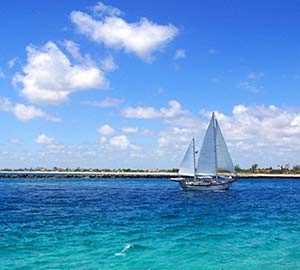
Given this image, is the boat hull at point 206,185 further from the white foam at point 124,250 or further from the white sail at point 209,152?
the white foam at point 124,250

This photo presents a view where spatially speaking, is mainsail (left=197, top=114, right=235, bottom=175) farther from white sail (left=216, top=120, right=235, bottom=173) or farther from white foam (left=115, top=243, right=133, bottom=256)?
white foam (left=115, top=243, right=133, bottom=256)

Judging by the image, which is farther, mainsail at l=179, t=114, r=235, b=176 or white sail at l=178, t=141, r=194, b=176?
white sail at l=178, t=141, r=194, b=176

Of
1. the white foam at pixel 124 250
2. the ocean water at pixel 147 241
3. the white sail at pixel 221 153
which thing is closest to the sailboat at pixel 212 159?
the white sail at pixel 221 153

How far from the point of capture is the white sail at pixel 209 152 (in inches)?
3484

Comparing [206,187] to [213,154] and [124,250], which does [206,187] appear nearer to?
[213,154]

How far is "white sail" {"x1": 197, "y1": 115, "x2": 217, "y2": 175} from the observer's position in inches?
3484

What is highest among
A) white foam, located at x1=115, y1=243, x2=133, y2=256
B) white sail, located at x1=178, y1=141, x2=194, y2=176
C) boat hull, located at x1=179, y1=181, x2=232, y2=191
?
white sail, located at x1=178, y1=141, x2=194, y2=176

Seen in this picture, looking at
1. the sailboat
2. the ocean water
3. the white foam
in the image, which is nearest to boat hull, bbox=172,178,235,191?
the sailboat

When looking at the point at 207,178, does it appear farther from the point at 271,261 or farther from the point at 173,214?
the point at 271,261

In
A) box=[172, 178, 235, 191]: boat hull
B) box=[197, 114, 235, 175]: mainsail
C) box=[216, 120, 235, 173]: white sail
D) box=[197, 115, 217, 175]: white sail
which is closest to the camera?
box=[197, 115, 217, 175]: white sail

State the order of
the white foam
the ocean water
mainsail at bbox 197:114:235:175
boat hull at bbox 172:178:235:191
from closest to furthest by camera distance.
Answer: the ocean water < the white foam < mainsail at bbox 197:114:235:175 < boat hull at bbox 172:178:235:191

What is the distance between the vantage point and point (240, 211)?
53750 mm

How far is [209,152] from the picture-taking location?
88.7 meters

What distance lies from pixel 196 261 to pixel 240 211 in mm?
30015
